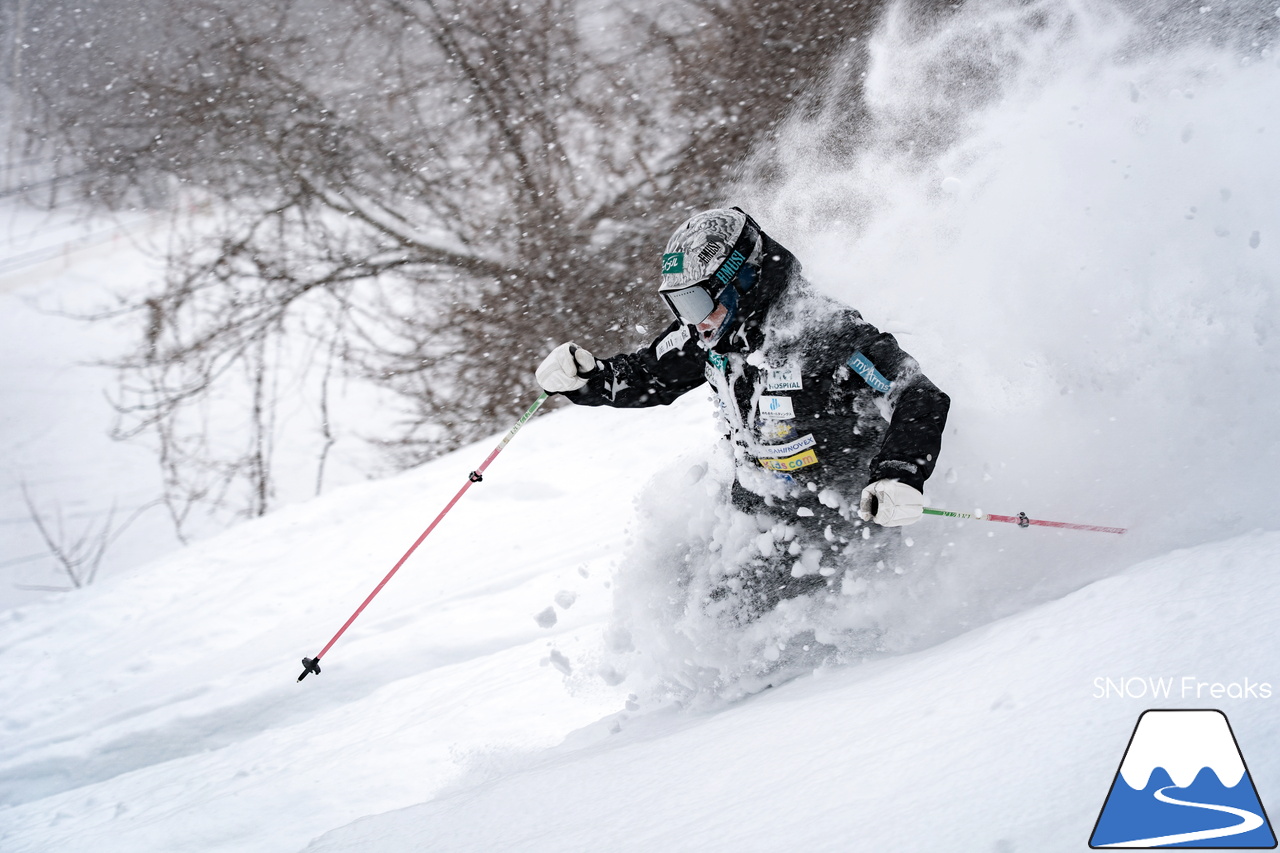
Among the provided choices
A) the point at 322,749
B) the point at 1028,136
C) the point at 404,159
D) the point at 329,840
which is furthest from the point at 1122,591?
the point at 404,159

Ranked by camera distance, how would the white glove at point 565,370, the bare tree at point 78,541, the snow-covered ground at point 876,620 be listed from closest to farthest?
the snow-covered ground at point 876,620 → the white glove at point 565,370 → the bare tree at point 78,541

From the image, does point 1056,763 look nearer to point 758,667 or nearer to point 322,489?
point 758,667

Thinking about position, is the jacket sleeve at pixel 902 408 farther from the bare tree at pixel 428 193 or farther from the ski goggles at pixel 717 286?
the bare tree at pixel 428 193

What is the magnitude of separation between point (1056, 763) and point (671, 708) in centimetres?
160

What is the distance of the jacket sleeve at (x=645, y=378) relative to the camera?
3.15 metres

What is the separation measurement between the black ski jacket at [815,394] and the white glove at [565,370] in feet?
1.75

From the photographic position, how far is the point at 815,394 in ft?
8.77

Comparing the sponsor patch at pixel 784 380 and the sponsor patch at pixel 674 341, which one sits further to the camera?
the sponsor patch at pixel 674 341

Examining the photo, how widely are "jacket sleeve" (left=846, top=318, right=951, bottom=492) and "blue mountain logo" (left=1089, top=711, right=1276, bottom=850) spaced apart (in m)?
0.96

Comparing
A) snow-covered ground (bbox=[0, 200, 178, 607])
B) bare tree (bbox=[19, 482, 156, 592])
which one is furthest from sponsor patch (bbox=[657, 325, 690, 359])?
bare tree (bbox=[19, 482, 156, 592])

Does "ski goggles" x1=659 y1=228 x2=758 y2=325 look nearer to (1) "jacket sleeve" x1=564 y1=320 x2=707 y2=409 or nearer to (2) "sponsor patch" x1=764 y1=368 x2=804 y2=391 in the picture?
(2) "sponsor patch" x1=764 y1=368 x2=804 y2=391

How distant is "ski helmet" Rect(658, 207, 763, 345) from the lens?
2.60 meters

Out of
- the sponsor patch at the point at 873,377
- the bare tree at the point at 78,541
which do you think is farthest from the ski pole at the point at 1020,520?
the bare tree at the point at 78,541

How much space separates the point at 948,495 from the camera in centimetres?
295
